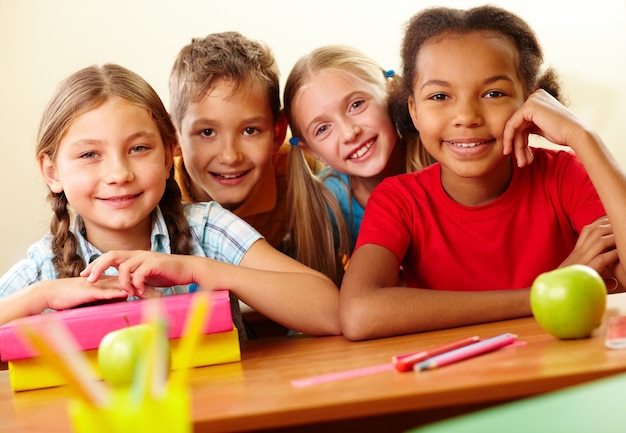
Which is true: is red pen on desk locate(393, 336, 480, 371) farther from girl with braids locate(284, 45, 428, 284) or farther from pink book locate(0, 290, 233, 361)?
girl with braids locate(284, 45, 428, 284)

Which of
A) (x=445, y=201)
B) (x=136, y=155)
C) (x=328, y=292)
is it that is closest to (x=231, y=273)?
(x=328, y=292)

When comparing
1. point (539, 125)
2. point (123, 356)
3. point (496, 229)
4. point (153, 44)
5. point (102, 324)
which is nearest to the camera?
point (123, 356)

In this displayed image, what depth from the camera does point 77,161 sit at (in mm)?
1650

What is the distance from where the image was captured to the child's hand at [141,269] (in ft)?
4.64

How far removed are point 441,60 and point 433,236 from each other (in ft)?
1.12

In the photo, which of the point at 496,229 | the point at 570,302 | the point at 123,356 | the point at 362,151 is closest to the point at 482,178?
the point at 496,229

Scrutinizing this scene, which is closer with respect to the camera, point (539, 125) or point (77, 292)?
point (77, 292)

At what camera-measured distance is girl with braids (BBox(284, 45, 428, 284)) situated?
210 centimetres

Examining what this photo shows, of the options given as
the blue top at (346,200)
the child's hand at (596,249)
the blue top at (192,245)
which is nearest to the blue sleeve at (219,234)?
the blue top at (192,245)

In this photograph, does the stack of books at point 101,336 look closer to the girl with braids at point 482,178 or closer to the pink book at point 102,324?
the pink book at point 102,324

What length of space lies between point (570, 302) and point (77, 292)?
782 millimetres

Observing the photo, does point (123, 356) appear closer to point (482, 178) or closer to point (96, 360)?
point (96, 360)

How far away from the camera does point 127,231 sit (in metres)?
1.76

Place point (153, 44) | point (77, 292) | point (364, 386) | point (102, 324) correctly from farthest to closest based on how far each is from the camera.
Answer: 1. point (153, 44)
2. point (77, 292)
3. point (102, 324)
4. point (364, 386)
